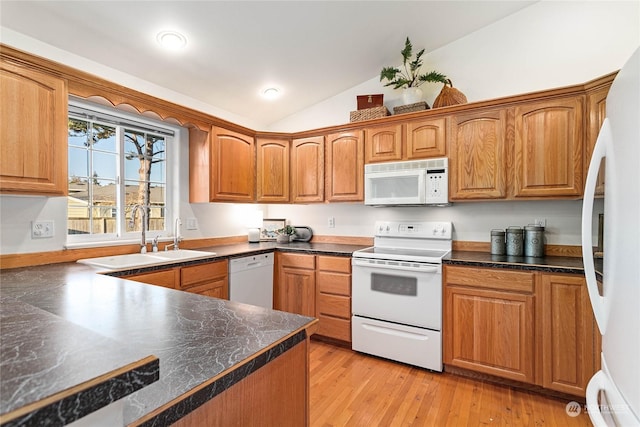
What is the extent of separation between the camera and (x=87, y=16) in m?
1.90

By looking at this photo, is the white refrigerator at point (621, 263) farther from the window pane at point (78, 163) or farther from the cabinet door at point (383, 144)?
the window pane at point (78, 163)

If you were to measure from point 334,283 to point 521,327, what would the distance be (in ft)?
4.81

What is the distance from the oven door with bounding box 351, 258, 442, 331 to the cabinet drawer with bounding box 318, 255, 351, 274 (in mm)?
86

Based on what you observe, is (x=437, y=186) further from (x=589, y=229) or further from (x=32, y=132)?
(x=32, y=132)

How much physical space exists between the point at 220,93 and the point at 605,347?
326 cm

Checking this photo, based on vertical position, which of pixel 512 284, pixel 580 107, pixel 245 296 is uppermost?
pixel 580 107

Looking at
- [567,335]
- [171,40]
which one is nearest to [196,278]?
[171,40]

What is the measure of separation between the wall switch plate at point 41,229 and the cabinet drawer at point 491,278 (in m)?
2.84

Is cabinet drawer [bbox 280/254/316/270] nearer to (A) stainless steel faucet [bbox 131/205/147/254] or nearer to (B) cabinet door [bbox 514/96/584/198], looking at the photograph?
(A) stainless steel faucet [bbox 131/205/147/254]

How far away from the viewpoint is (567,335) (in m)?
1.99

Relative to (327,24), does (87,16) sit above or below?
below

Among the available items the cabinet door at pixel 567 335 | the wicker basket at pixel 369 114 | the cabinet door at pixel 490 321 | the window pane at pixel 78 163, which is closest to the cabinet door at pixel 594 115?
the cabinet door at pixel 567 335

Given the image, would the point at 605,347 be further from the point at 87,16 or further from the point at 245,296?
the point at 87,16

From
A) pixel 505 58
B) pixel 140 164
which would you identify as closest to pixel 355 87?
pixel 505 58
